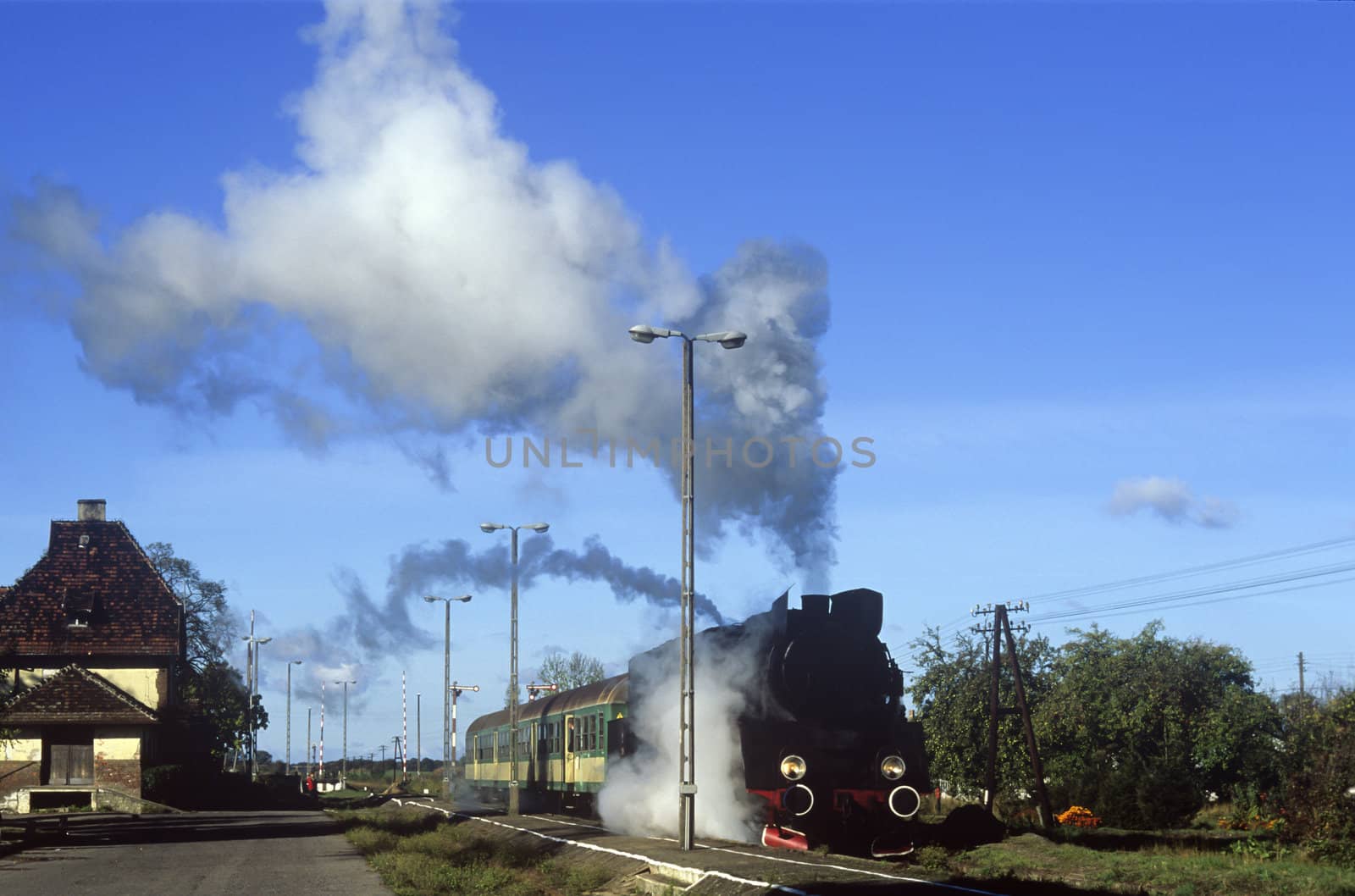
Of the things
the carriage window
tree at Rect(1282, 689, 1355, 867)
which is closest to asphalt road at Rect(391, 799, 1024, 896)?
the carriage window

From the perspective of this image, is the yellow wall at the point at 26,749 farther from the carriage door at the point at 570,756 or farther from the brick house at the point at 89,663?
the carriage door at the point at 570,756

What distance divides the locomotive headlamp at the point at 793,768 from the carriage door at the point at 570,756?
51.6 feet

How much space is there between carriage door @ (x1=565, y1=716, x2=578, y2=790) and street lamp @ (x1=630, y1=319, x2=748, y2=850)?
530 inches

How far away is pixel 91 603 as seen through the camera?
2250 inches

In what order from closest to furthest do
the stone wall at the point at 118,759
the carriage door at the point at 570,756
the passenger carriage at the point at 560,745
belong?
the passenger carriage at the point at 560,745
the carriage door at the point at 570,756
the stone wall at the point at 118,759

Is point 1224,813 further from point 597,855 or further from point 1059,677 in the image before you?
point 597,855

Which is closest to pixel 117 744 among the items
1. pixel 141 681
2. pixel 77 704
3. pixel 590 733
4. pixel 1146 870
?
pixel 77 704

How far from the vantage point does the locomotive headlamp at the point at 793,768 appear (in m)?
22.1

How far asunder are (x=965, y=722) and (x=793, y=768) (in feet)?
108

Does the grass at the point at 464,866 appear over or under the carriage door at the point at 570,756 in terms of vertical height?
under

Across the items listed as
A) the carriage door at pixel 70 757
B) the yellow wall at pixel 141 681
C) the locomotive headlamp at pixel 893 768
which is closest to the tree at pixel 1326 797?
the locomotive headlamp at pixel 893 768

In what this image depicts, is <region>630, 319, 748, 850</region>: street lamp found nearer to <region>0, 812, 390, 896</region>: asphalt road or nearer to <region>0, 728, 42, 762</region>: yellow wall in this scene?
<region>0, 812, 390, 896</region>: asphalt road

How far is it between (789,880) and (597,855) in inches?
291

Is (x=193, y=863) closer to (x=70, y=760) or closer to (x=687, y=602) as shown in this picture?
(x=687, y=602)
